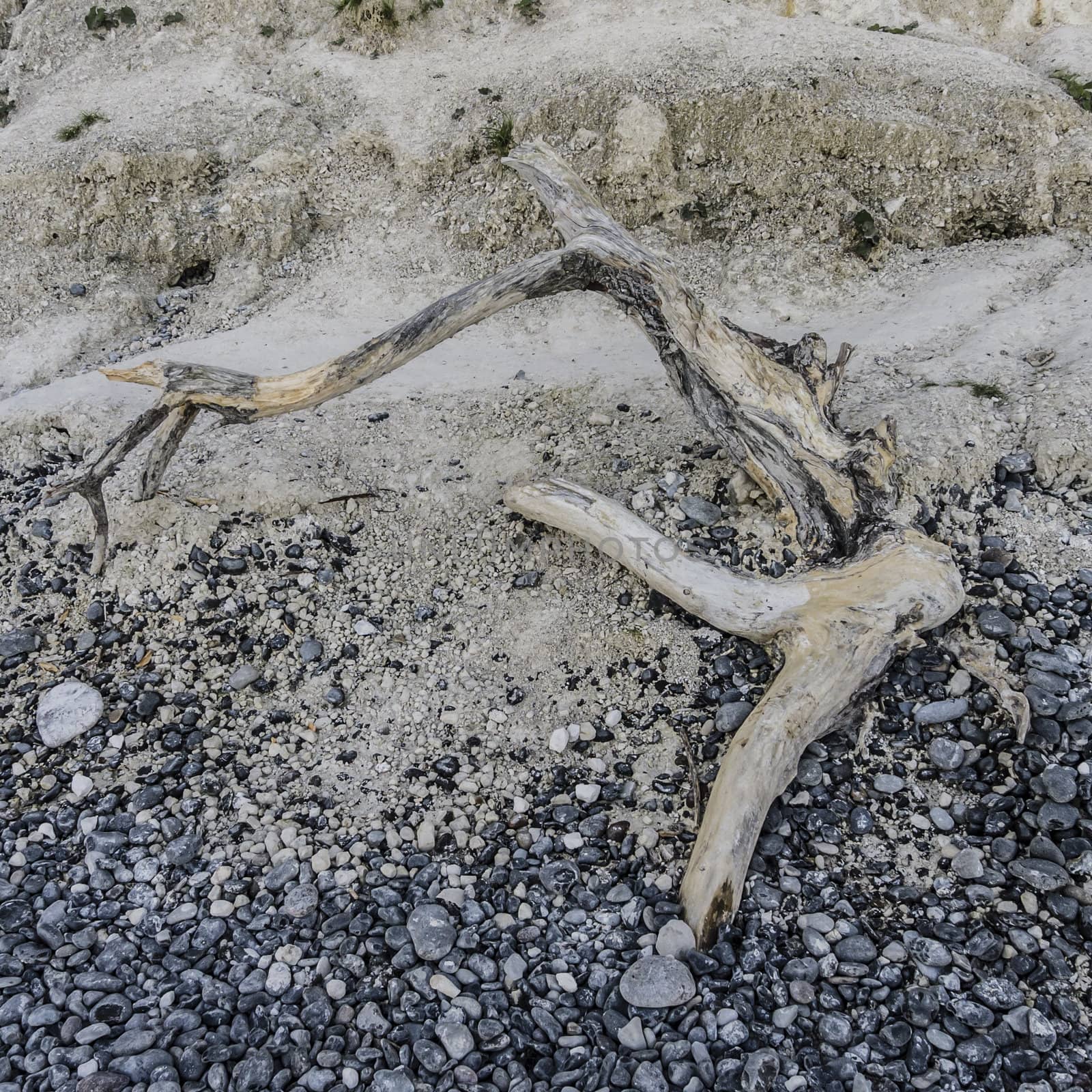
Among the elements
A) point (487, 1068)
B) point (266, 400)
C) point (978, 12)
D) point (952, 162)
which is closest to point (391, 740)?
point (487, 1068)

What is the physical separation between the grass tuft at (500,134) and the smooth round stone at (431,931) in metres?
9.48

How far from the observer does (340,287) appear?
10602 mm

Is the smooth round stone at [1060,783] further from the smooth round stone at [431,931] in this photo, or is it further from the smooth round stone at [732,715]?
the smooth round stone at [431,931]

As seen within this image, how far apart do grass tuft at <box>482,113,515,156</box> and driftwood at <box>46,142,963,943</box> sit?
4108mm

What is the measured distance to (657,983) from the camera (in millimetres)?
3928

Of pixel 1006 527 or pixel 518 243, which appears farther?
pixel 518 243

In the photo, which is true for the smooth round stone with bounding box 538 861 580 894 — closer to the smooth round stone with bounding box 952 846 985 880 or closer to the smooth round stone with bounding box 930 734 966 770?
the smooth round stone with bounding box 952 846 985 880

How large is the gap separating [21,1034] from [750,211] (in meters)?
10.7

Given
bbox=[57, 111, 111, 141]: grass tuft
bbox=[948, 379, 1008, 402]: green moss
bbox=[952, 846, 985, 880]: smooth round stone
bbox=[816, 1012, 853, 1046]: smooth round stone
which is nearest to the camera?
bbox=[816, 1012, 853, 1046]: smooth round stone

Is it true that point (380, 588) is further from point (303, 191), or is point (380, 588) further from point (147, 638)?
point (303, 191)

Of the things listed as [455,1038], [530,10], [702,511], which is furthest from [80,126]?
[455,1038]

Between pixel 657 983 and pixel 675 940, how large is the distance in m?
0.26

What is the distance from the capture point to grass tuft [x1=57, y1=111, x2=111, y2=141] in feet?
37.3

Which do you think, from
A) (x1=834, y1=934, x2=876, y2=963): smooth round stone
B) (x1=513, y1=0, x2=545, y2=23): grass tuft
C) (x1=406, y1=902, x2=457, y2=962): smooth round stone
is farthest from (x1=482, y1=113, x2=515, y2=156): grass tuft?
(x1=834, y1=934, x2=876, y2=963): smooth round stone
